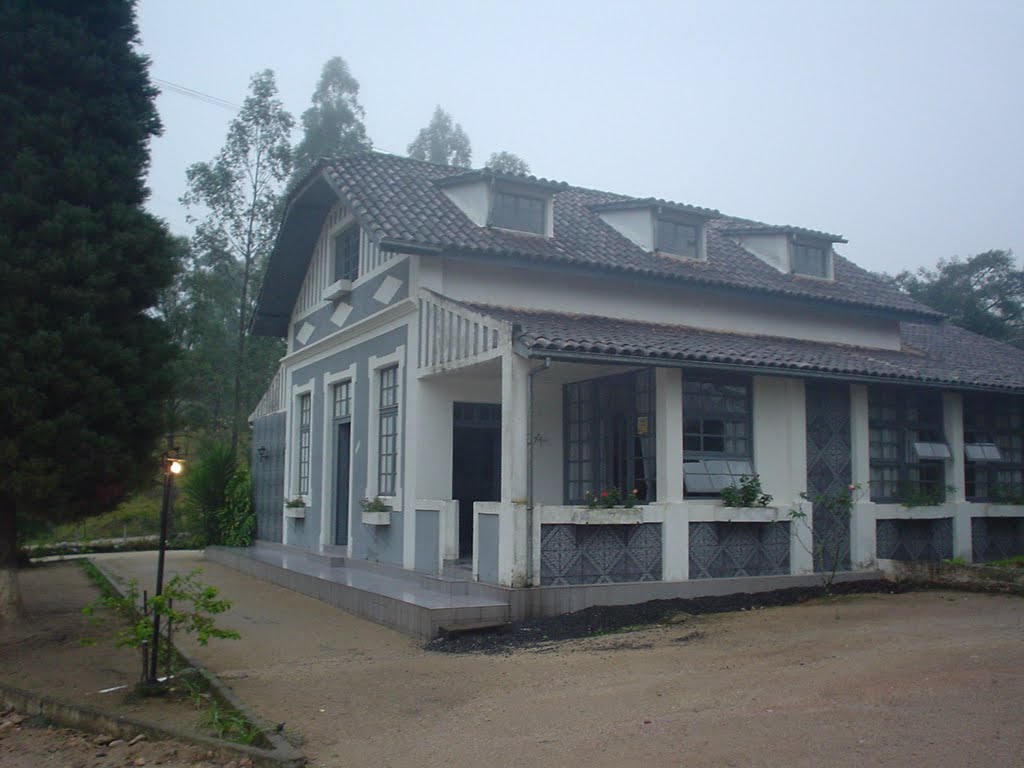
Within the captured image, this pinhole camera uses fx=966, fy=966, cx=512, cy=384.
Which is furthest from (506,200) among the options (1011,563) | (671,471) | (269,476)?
(1011,563)

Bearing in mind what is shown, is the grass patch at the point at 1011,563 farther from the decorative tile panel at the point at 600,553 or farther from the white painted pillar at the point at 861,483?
the decorative tile panel at the point at 600,553

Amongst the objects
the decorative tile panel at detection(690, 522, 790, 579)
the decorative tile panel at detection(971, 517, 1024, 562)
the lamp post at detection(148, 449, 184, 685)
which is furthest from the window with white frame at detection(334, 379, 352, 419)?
the decorative tile panel at detection(971, 517, 1024, 562)

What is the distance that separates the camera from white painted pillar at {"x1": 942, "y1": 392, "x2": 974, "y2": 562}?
14.1 m

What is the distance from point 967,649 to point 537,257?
7.16m

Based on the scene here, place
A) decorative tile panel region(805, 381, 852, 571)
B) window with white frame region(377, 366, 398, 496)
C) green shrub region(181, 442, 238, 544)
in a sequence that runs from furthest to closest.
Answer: green shrub region(181, 442, 238, 544)
window with white frame region(377, 366, 398, 496)
decorative tile panel region(805, 381, 852, 571)

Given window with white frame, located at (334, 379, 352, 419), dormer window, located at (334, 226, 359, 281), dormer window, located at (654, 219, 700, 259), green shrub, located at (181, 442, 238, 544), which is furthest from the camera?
green shrub, located at (181, 442, 238, 544)

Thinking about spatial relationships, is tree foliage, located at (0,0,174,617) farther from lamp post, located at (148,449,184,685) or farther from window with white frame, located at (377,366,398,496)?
window with white frame, located at (377,366,398,496)

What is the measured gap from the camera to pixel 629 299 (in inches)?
556

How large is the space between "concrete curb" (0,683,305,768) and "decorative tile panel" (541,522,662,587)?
4.98 meters

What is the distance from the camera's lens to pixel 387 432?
14.1 metres

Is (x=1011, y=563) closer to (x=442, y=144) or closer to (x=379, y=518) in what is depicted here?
(x=379, y=518)

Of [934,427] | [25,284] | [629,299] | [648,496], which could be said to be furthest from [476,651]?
[934,427]

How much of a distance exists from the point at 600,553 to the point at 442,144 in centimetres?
3831

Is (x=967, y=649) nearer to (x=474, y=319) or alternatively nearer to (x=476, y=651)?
(x=476, y=651)
